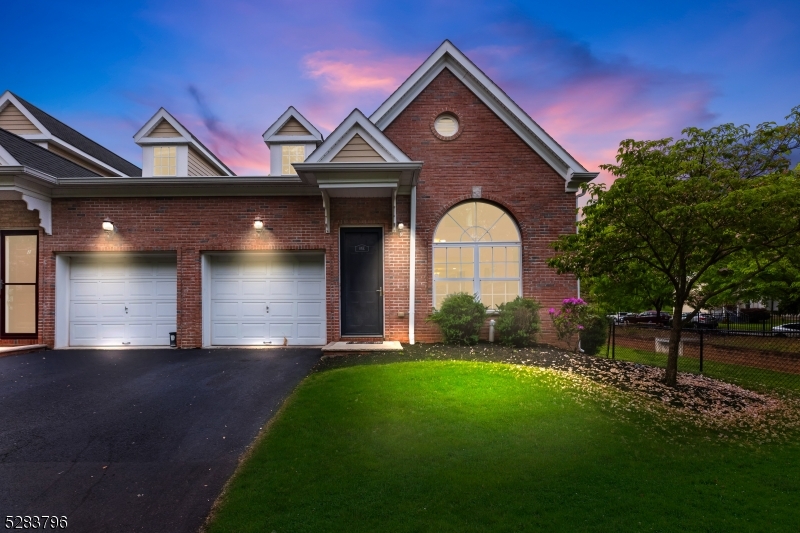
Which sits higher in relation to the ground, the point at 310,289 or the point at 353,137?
the point at 353,137

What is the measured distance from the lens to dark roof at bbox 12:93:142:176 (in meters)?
14.3

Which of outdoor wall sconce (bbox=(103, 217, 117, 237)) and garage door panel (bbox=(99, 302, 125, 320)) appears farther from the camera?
garage door panel (bbox=(99, 302, 125, 320))

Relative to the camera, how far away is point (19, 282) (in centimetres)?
1003

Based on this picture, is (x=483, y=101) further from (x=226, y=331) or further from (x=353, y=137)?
(x=226, y=331)

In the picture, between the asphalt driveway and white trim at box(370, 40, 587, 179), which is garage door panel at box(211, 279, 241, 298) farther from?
white trim at box(370, 40, 587, 179)

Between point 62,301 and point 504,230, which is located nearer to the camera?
point 62,301

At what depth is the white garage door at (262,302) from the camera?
401 inches

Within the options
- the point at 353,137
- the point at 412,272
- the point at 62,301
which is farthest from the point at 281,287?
the point at 62,301

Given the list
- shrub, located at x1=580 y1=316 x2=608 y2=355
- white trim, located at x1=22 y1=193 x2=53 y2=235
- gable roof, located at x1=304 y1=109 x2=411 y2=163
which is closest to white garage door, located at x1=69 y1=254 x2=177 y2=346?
white trim, located at x1=22 y1=193 x2=53 y2=235

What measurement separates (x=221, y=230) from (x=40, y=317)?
17.1ft

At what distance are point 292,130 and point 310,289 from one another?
5739mm

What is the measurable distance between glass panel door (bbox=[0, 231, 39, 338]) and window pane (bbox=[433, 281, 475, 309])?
34.6ft

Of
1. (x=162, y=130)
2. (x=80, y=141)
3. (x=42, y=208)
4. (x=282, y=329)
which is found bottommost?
(x=282, y=329)

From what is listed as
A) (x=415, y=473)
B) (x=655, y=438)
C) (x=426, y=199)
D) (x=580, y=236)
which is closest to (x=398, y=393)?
(x=415, y=473)
